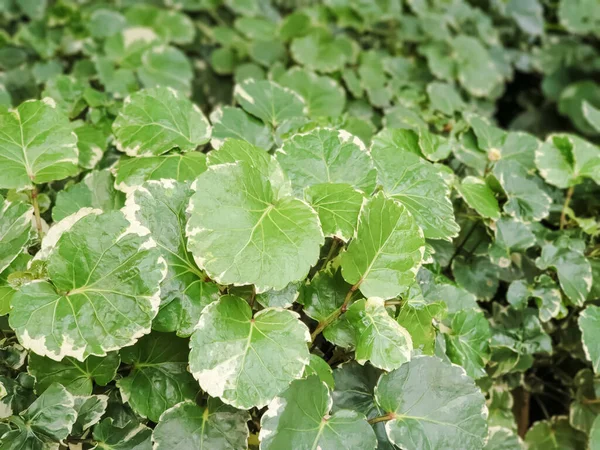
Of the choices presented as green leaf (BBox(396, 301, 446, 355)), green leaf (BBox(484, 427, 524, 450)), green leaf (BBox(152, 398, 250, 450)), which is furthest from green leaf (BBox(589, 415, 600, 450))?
green leaf (BBox(152, 398, 250, 450))

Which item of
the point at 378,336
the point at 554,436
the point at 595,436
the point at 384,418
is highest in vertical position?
the point at 378,336

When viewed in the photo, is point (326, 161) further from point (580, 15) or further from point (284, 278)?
point (580, 15)

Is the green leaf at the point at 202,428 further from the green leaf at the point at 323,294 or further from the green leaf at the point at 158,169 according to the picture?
the green leaf at the point at 158,169

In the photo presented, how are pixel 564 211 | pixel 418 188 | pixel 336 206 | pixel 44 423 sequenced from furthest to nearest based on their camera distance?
pixel 564 211 < pixel 418 188 < pixel 336 206 < pixel 44 423

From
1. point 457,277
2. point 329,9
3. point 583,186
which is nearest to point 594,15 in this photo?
point 329,9

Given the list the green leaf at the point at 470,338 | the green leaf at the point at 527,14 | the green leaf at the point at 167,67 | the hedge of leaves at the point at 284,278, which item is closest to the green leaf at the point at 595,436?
the hedge of leaves at the point at 284,278

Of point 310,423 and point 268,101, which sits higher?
point 268,101

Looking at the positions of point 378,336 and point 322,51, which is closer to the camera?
point 378,336

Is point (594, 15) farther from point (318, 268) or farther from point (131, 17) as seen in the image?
point (318, 268)

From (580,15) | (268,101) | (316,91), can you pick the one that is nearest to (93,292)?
(268,101)

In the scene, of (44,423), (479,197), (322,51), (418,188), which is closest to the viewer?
(44,423)
